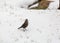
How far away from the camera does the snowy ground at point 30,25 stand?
734 cm

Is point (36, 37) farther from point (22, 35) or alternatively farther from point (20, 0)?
point (20, 0)

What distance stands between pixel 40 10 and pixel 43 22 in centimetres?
204

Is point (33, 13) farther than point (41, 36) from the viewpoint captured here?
Yes

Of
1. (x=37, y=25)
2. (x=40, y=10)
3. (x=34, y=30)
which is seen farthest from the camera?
(x=40, y=10)

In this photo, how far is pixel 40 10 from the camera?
1112 cm

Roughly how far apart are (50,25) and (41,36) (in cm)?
130

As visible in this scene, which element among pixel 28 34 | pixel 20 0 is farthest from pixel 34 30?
pixel 20 0

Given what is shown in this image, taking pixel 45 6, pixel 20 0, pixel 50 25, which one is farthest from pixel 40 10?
pixel 50 25

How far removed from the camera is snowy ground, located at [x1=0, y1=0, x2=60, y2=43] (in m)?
7.34

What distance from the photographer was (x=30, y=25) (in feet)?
28.5

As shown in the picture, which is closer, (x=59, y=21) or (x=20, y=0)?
(x=59, y=21)

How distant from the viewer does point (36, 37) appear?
295 inches

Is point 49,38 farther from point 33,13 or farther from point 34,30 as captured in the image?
point 33,13

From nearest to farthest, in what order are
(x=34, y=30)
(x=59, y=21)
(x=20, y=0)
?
(x=34, y=30), (x=59, y=21), (x=20, y=0)
